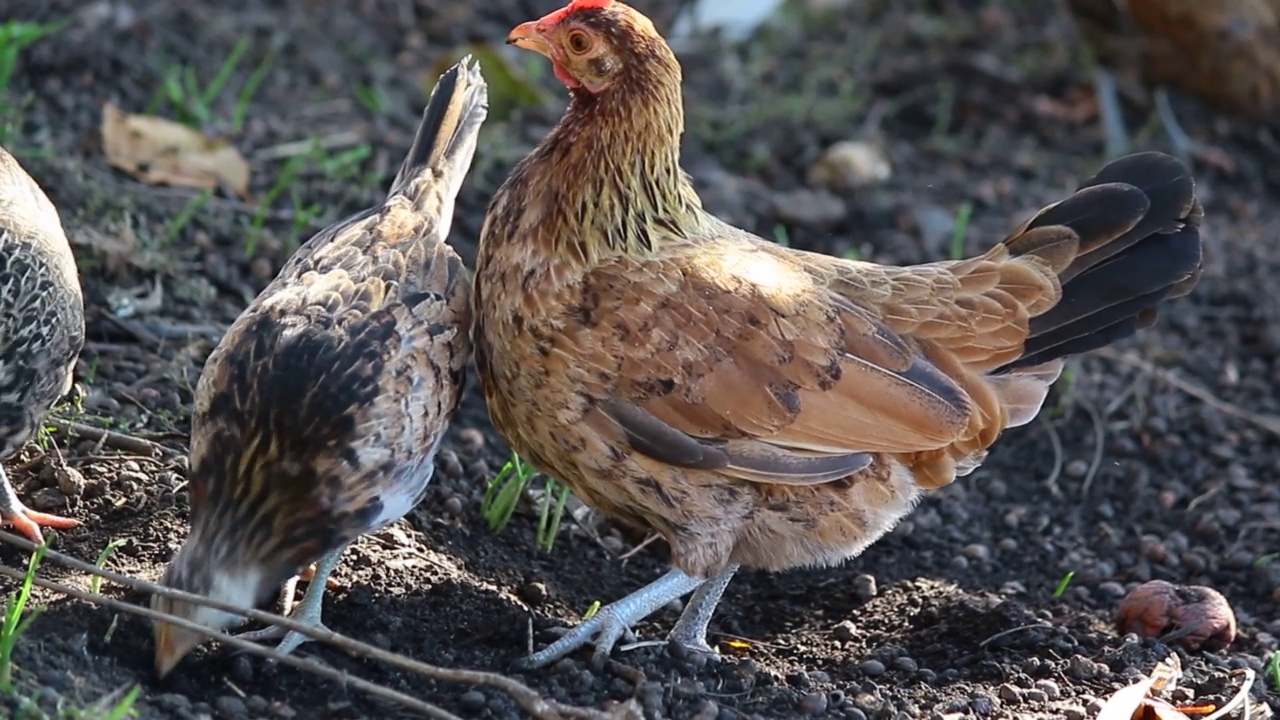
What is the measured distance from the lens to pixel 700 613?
401cm

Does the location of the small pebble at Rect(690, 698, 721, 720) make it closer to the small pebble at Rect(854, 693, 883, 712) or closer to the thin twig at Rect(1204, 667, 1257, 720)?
the small pebble at Rect(854, 693, 883, 712)

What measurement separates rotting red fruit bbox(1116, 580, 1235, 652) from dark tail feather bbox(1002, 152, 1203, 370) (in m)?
0.70

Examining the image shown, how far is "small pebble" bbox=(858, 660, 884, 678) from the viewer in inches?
155

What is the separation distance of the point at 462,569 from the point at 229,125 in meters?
2.76

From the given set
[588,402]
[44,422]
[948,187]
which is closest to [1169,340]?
[948,187]

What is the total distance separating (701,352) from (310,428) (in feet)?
3.15

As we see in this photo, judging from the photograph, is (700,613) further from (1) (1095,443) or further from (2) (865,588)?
(1) (1095,443)

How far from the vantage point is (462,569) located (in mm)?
4137

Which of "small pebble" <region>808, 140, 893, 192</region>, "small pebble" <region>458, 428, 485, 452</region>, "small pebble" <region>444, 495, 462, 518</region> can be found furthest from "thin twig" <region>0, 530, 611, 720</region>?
"small pebble" <region>808, 140, 893, 192</region>

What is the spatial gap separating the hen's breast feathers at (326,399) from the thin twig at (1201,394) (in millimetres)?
2696

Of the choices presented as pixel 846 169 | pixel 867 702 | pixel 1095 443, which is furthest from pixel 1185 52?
pixel 867 702

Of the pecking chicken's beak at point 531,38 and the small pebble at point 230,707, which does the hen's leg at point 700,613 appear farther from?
the pecking chicken's beak at point 531,38

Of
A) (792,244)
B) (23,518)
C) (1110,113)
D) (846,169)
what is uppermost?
(1110,113)

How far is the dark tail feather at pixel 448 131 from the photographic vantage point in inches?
176
